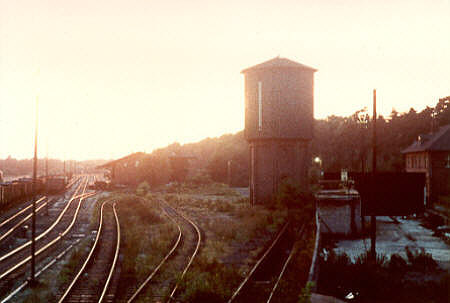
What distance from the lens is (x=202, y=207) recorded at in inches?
1314

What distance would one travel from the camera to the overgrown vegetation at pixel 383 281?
10.6 m

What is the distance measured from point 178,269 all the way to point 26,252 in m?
7.34

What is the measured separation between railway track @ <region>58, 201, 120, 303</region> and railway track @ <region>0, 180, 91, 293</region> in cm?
188

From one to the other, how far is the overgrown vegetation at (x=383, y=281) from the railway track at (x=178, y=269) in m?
4.21

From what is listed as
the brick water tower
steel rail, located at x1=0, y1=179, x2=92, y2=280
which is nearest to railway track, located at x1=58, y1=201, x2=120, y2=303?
steel rail, located at x1=0, y1=179, x2=92, y2=280

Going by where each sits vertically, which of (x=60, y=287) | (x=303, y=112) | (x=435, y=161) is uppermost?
(x=303, y=112)

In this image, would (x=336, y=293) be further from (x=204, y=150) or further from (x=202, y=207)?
(x=204, y=150)

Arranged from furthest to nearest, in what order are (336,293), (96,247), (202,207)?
(202,207), (96,247), (336,293)

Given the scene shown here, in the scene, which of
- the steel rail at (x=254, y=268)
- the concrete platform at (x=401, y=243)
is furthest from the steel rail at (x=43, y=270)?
the concrete platform at (x=401, y=243)

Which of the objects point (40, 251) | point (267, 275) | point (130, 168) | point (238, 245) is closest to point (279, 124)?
point (238, 245)

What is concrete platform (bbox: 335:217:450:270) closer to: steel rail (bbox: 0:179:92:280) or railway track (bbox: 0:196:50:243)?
steel rail (bbox: 0:179:92:280)

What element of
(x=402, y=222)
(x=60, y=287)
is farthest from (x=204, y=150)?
(x=60, y=287)

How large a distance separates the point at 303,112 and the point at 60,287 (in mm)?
21624

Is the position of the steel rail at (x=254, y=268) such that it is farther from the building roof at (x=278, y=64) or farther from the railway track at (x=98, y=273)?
the building roof at (x=278, y=64)
